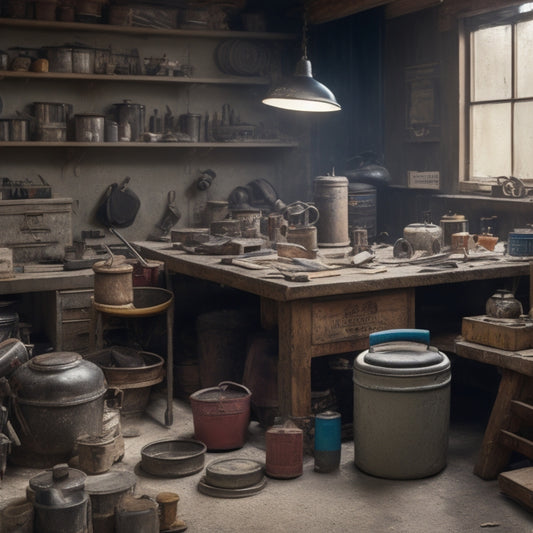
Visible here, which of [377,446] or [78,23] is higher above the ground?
[78,23]

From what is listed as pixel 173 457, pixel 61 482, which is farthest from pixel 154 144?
pixel 61 482

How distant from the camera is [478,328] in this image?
406 centimetres

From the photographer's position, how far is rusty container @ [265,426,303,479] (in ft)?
13.4

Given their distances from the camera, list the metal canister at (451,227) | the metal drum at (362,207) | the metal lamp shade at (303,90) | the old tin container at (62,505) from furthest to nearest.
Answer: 1. the metal drum at (362,207)
2. the metal canister at (451,227)
3. the metal lamp shade at (303,90)
4. the old tin container at (62,505)

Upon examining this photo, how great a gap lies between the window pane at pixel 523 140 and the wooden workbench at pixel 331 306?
1417mm

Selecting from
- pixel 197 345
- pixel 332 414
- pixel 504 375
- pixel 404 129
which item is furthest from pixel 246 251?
pixel 404 129

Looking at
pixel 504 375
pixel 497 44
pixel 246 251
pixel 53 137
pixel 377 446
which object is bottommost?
pixel 377 446

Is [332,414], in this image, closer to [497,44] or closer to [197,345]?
[197,345]

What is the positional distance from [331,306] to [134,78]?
11.0 ft

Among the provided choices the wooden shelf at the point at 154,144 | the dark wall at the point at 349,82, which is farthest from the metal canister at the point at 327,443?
the wooden shelf at the point at 154,144

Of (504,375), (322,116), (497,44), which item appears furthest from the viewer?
(322,116)

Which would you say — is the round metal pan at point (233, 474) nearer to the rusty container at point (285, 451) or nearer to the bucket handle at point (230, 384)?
the rusty container at point (285, 451)

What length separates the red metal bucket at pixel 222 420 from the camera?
446 centimetres

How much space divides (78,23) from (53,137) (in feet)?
2.96
